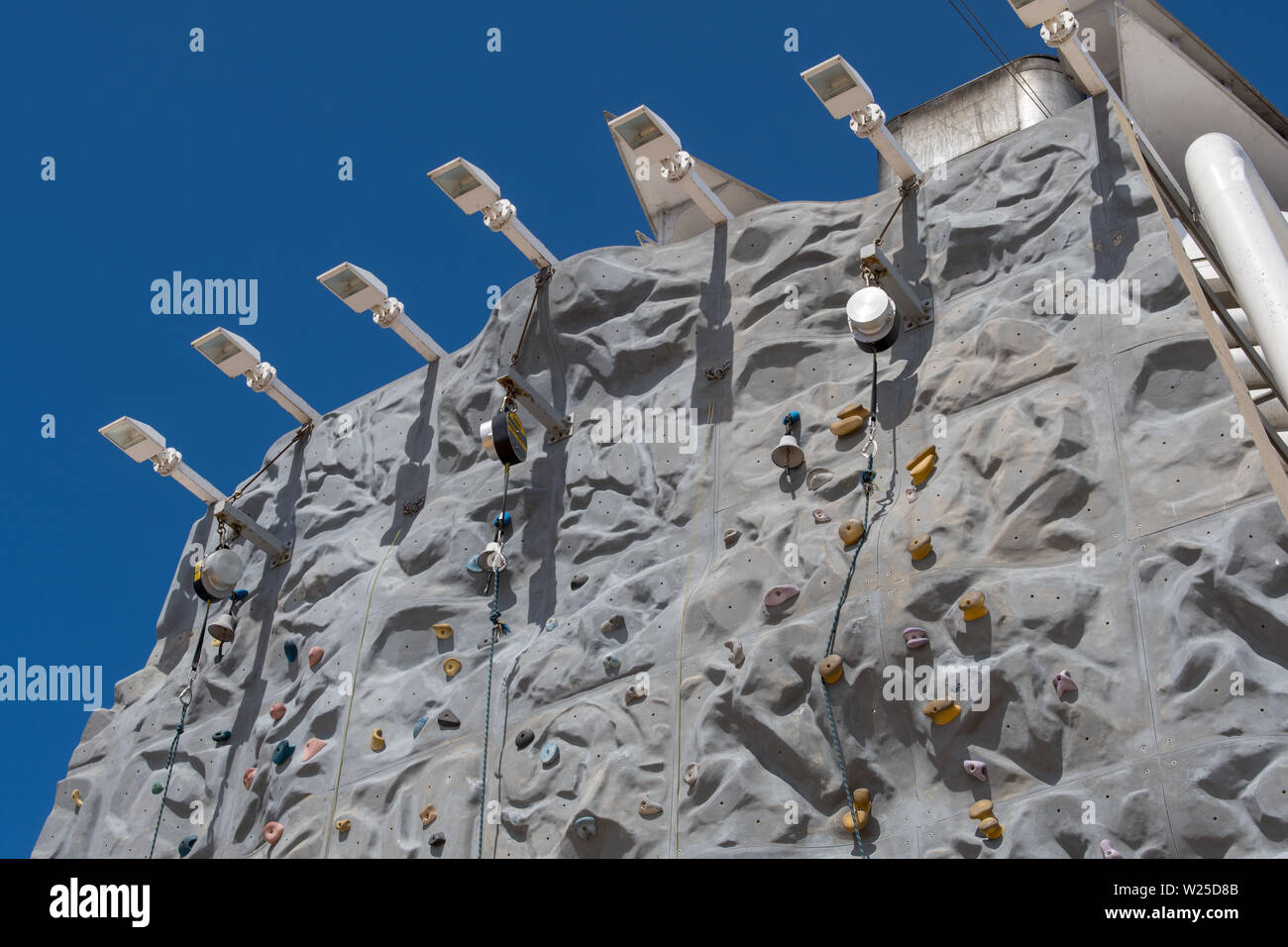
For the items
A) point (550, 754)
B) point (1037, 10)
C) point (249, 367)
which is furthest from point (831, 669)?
point (249, 367)

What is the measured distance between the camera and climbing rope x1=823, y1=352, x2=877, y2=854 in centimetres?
662

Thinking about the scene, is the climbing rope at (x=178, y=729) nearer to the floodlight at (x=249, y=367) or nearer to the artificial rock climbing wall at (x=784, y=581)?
the artificial rock climbing wall at (x=784, y=581)

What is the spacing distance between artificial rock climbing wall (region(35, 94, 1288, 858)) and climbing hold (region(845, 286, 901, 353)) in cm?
25

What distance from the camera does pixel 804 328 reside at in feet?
27.5

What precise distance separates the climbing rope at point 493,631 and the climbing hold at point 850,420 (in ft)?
6.42

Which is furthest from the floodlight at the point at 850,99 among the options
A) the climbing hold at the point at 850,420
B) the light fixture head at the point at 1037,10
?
the climbing hold at the point at 850,420

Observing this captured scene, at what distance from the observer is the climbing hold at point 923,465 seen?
733 cm

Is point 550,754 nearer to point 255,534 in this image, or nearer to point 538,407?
point 538,407

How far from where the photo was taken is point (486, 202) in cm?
946

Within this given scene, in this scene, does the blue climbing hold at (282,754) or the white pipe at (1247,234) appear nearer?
the white pipe at (1247,234)

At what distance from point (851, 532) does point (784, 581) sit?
0.40m

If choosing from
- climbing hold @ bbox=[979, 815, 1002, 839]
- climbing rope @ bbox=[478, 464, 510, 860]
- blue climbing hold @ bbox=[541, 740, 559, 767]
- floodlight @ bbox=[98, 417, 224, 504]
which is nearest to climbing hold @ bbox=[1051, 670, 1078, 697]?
climbing hold @ bbox=[979, 815, 1002, 839]
